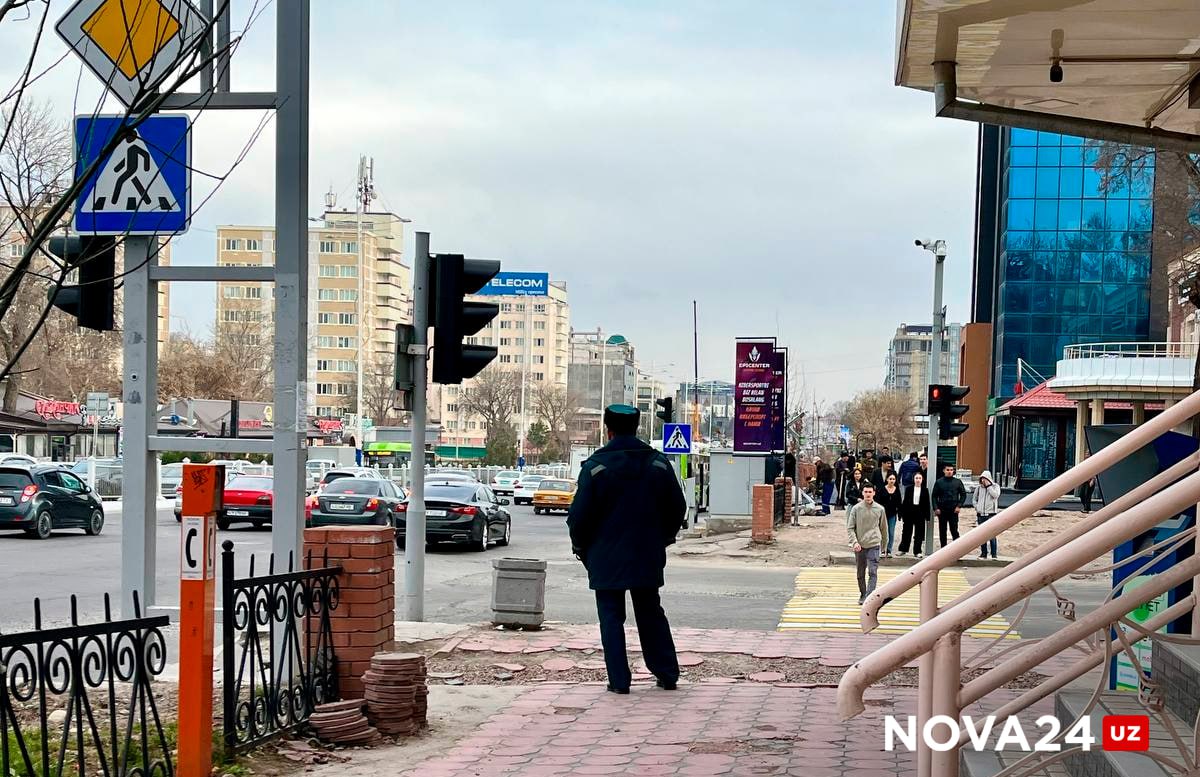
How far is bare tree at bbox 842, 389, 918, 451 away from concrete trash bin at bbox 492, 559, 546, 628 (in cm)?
10715

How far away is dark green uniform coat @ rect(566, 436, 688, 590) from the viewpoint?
29.8 ft

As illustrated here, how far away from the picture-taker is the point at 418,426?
1306 cm

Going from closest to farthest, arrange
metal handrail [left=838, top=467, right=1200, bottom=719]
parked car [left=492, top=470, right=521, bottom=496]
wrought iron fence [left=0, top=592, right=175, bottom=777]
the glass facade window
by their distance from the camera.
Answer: metal handrail [left=838, top=467, right=1200, bottom=719] → wrought iron fence [left=0, top=592, right=175, bottom=777] → parked car [left=492, top=470, right=521, bottom=496] → the glass facade window

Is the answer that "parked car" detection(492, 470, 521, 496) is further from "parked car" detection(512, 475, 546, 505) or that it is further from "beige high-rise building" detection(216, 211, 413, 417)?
"beige high-rise building" detection(216, 211, 413, 417)

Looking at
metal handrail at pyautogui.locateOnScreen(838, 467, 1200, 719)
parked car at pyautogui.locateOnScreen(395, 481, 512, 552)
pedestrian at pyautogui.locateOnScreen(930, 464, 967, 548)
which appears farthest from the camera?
parked car at pyautogui.locateOnScreen(395, 481, 512, 552)

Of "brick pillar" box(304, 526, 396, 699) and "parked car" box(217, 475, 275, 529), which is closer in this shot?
"brick pillar" box(304, 526, 396, 699)

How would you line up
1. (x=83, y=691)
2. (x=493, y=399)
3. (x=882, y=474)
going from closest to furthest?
(x=83, y=691) < (x=882, y=474) < (x=493, y=399)

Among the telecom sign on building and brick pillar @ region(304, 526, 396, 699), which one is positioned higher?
the telecom sign on building

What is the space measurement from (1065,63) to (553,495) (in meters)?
45.4

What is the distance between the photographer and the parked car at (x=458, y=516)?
90.0 feet

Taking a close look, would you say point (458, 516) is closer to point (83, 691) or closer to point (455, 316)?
point (455, 316)

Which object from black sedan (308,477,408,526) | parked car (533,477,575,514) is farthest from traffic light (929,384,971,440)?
parked car (533,477,575,514)

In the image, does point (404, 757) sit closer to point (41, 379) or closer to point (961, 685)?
point (961, 685)

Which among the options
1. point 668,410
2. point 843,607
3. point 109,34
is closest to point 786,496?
point 668,410
